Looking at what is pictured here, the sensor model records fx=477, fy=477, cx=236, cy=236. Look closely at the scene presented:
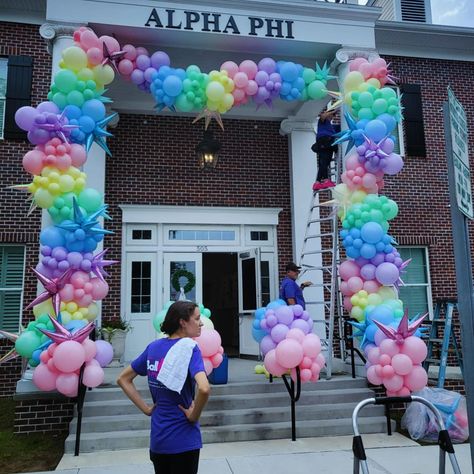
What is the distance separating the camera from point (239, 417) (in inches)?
241

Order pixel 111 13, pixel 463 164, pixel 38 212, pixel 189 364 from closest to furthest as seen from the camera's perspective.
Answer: pixel 189 364 → pixel 463 164 → pixel 111 13 → pixel 38 212

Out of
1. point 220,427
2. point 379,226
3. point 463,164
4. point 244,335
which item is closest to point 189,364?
point 463,164

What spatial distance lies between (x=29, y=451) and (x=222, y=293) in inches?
369

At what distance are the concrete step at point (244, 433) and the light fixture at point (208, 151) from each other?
5.20 m

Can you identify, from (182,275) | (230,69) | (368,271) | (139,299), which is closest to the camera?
(368,271)

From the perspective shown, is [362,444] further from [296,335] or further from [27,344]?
[27,344]

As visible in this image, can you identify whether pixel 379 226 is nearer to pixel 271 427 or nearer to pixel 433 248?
pixel 271 427

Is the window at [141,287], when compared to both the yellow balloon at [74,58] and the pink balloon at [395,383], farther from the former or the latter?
the pink balloon at [395,383]

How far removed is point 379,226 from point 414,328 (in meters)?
1.49

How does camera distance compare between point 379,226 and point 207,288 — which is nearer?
point 379,226

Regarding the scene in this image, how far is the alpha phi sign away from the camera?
7.45 metres

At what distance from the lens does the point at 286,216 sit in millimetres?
10430

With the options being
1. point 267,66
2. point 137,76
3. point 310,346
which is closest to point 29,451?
point 310,346

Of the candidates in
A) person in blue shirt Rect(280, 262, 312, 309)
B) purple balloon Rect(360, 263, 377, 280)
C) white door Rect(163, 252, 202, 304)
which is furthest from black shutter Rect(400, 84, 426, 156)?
white door Rect(163, 252, 202, 304)
